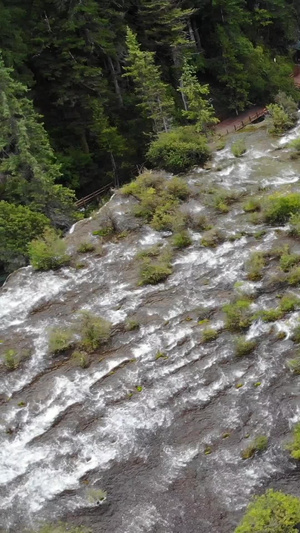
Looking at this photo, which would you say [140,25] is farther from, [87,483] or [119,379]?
[87,483]

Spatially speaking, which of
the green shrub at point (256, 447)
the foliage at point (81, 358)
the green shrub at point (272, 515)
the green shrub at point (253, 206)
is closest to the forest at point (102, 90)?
the green shrub at point (253, 206)

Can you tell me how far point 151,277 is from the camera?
2017 centimetres

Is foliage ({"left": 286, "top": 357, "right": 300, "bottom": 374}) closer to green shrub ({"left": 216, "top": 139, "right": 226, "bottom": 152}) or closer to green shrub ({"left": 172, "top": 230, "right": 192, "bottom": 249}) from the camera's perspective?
green shrub ({"left": 172, "top": 230, "right": 192, "bottom": 249})

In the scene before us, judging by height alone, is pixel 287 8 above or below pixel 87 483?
above

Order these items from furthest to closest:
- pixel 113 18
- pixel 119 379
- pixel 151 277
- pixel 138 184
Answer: pixel 113 18 → pixel 138 184 → pixel 151 277 → pixel 119 379

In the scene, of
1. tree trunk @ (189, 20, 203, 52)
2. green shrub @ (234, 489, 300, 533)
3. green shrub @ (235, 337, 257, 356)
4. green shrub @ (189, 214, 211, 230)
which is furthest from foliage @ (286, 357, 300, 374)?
tree trunk @ (189, 20, 203, 52)

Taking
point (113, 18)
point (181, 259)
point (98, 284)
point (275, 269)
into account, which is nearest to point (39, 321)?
point (98, 284)

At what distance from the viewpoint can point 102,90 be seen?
107 feet

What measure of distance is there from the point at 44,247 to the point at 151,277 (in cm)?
539

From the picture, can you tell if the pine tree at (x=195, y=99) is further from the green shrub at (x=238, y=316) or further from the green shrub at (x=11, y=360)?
the green shrub at (x=11, y=360)

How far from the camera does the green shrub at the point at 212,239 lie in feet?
70.5

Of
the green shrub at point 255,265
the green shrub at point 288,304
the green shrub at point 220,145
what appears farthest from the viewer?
the green shrub at point 220,145

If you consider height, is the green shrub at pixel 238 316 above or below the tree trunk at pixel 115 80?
below

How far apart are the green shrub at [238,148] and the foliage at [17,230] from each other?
35.4ft
